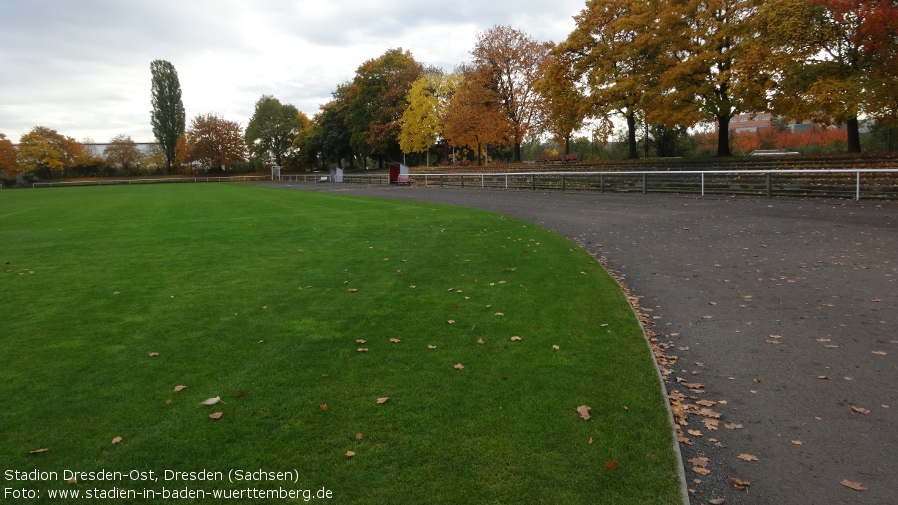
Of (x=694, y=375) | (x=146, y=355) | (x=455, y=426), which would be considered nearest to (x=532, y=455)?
(x=455, y=426)

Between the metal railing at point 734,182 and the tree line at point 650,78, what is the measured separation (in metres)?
4.62

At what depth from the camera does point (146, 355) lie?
5.32 m

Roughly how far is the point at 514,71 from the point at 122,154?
A: 224ft

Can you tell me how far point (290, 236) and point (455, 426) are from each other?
10.6m

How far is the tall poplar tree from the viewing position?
281 ft

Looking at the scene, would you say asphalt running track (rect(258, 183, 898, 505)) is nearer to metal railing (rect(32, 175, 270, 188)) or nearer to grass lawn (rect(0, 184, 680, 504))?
grass lawn (rect(0, 184, 680, 504))

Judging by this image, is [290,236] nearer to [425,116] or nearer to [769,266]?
[769,266]

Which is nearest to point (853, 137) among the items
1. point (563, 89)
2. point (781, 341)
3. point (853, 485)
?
point (563, 89)

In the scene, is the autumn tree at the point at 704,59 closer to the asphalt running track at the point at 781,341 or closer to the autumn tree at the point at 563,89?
the autumn tree at the point at 563,89

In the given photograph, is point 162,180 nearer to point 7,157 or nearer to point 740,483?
point 7,157

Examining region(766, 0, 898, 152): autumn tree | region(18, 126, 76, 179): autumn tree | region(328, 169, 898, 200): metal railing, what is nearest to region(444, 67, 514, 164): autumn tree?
region(328, 169, 898, 200): metal railing

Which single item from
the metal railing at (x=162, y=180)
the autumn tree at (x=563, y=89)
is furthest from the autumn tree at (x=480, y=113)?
the metal railing at (x=162, y=180)

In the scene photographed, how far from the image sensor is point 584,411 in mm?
4094

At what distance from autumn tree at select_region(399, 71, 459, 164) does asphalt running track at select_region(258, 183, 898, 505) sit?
4250 centimetres
